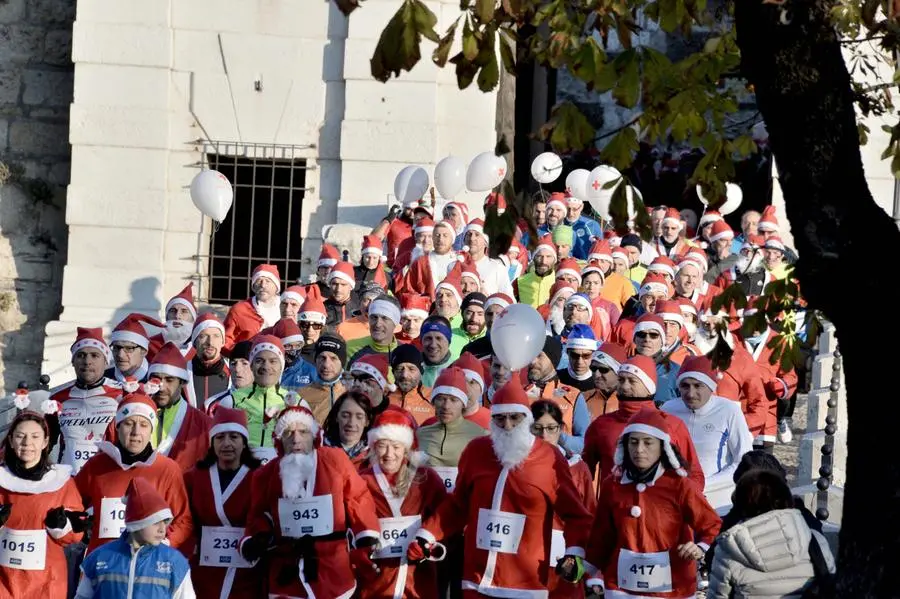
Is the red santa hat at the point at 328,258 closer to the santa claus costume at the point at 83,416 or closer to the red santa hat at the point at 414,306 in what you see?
the red santa hat at the point at 414,306

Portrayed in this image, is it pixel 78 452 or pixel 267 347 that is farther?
pixel 267 347

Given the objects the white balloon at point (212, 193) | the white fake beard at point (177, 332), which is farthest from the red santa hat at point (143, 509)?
the white balloon at point (212, 193)

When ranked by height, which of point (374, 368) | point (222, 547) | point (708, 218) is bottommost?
point (222, 547)

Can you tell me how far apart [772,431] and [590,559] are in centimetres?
373

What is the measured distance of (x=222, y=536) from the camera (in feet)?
32.8

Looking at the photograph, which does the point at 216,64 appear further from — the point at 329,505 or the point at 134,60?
the point at 329,505

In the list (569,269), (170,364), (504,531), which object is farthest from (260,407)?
(569,269)

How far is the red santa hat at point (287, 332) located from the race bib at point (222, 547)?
3640mm

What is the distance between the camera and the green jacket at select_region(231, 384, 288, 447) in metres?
11.5

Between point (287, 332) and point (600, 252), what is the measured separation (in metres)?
3.57

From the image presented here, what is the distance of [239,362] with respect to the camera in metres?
12.0

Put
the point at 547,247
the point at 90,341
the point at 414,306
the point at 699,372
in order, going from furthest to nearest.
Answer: the point at 547,247 → the point at 414,306 → the point at 90,341 → the point at 699,372

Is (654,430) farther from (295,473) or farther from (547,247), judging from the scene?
(547,247)

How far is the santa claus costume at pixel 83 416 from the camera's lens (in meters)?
11.6
